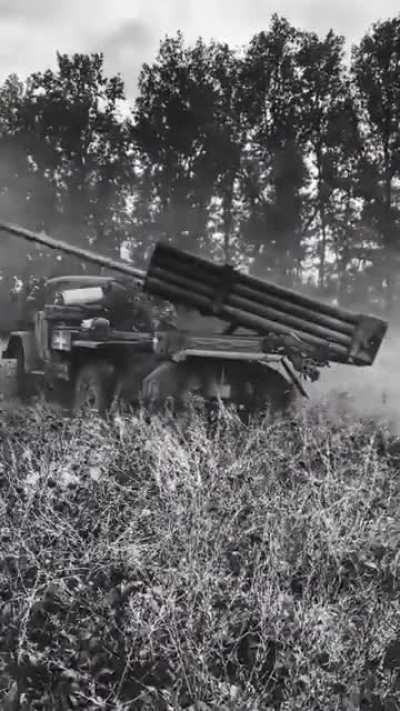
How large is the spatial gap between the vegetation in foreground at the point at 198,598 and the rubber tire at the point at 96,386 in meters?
4.57

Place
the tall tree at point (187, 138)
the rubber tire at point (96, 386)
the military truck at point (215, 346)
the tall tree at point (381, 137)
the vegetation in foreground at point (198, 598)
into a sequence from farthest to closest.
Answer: the tall tree at point (187, 138), the tall tree at point (381, 137), the rubber tire at point (96, 386), the military truck at point (215, 346), the vegetation in foreground at point (198, 598)

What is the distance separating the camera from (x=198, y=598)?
3.97 metres

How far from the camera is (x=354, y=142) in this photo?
30.4 metres

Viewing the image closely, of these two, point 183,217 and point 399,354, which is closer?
point 399,354

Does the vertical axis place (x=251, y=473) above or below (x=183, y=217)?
below

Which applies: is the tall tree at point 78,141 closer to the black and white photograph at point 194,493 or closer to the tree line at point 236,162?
the tree line at point 236,162

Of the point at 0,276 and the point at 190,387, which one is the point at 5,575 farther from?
the point at 0,276

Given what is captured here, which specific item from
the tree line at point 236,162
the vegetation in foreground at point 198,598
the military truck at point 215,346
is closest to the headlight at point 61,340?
the military truck at point 215,346

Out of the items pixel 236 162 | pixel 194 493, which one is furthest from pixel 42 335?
pixel 236 162

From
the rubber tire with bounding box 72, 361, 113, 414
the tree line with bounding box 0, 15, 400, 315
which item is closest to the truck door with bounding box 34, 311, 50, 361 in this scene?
the rubber tire with bounding box 72, 361, 113, 414

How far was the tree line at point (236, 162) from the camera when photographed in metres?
29.8

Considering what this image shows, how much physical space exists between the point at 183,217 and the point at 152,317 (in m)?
20.7

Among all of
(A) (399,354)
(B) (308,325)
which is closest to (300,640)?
(B) (308,325)

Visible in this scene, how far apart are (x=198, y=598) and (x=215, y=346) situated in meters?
5.56
